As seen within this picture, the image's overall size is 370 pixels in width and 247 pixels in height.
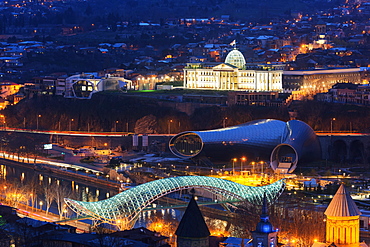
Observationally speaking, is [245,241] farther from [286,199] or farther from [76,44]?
[76,44]

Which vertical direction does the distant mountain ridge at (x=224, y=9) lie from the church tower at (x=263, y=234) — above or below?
above

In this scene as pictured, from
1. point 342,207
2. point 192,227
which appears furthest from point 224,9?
point 192,227

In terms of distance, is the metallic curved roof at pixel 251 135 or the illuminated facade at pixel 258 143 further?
the metallic curved roof at pixel 251 135

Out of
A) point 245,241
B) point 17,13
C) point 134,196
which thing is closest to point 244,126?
point 134,196

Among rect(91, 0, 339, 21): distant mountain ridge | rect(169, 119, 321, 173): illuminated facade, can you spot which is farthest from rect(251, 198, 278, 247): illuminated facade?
rect(91, 0, 339, 21): distant mountain ridge

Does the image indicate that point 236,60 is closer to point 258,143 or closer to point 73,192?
point 258,143

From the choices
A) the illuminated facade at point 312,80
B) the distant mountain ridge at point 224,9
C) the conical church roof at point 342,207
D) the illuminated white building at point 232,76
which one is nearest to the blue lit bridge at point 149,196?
the conical church roof at point 342,207

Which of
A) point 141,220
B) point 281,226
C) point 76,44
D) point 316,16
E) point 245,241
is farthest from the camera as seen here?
point 316,16

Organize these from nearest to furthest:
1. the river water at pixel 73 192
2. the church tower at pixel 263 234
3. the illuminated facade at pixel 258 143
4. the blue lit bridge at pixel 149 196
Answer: the church tower at pixel 263 234
the blue lit bridge at pixel 149 196
the river water at pixel 73 192
the illuminated facade at pixel 258 143

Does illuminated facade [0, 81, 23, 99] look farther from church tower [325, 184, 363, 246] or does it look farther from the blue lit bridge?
church tower [325, 184, 363, 246]

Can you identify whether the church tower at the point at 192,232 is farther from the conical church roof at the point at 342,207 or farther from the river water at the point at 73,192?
the river water at the point at 73,192
